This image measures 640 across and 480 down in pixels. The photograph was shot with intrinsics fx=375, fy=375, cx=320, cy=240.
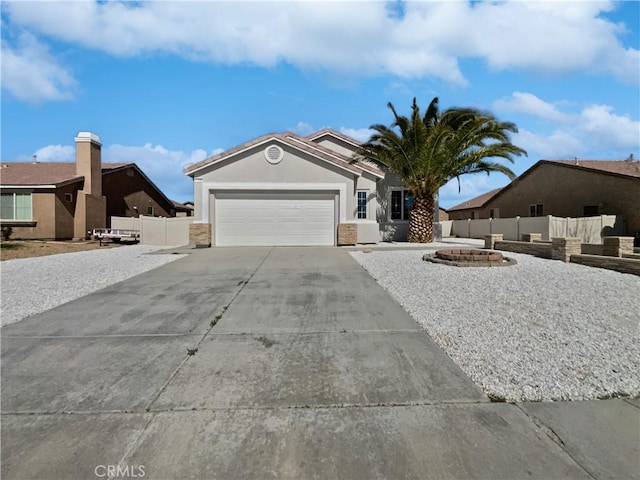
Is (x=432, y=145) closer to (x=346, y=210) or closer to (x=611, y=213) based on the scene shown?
(x=346, y=210)

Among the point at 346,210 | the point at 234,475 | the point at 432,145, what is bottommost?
the point at 234,475

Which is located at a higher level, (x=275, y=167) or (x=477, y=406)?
(x=275, y=167)

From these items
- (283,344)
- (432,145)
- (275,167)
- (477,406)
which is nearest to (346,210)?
(275,167)

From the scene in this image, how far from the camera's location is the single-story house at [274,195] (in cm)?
1680

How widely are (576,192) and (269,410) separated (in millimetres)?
27805

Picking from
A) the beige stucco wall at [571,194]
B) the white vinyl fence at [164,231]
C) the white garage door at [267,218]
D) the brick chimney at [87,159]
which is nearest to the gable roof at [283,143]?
the white garage door at [267,218]

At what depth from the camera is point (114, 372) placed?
3.86m

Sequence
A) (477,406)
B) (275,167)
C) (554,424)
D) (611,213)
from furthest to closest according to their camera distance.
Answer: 1. (611,213)
2. (275,167)
3. (477,406)
4. (554,424)

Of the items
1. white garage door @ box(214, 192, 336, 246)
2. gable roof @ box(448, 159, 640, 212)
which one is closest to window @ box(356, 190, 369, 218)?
white garage door @ box(214, 192, 336, 246)

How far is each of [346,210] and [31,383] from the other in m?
14.5

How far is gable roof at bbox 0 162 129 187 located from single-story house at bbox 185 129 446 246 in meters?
11.0

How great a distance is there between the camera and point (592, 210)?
2361 cm

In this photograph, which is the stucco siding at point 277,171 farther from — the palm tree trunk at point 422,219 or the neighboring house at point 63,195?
the neighboring house at point 63,195

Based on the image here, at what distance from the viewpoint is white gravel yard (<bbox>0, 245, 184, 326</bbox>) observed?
6.68m
